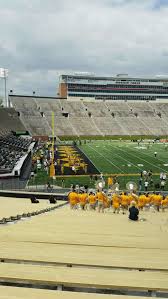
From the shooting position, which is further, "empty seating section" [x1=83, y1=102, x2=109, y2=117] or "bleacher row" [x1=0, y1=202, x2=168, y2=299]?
"empty seating section" [x1=83, y1=102, x2=109, y2=117]

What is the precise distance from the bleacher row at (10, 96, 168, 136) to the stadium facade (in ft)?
44.4

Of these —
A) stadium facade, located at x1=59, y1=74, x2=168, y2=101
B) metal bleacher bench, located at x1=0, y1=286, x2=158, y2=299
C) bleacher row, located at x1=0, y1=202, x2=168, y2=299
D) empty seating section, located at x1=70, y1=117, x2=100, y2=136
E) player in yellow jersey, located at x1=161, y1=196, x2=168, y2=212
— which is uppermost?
stadium facade, located at x1=59, y1=74, x2=168, y2=101

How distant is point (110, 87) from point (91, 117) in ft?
99.9

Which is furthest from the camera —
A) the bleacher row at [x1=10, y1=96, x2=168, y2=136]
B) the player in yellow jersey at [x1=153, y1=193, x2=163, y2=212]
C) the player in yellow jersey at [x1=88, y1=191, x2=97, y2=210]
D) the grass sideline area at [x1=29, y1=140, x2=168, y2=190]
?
the bleacher row at [x1=10, y1=96, x2=168, y2=136]

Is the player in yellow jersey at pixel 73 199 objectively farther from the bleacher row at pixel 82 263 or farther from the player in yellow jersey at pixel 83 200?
the bleacher row at pixel 82 263

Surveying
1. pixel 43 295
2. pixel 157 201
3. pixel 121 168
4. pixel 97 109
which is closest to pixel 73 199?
pixel 157 201

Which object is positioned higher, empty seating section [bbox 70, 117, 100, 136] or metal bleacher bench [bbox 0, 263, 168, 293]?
empty seating section [bbox 70, 117, 100, 136]

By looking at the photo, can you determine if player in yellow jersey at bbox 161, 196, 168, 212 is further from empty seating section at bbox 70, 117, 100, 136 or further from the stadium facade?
the stadium facade

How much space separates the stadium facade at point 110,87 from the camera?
11925 centimetres

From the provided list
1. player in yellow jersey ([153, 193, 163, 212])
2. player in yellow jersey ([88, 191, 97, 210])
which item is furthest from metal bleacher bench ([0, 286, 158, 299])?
player in yellow jersey ([153, 193, 163, 212])

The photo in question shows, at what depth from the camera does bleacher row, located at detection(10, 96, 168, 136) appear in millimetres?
85938

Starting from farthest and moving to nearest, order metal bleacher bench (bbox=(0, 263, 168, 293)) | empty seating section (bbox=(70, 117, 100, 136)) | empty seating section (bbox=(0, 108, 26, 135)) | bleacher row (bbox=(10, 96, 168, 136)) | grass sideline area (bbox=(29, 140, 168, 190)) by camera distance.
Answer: bleacher row (bbox=(10, 96, 168, 136))
empty seating section (bbox=(70, 117, 100, 136))
empty seating section (bbox=(0, 108, 26, 135))
grass sideline area (bbox=(29, 140, 168, 190))
metal bleacher bench (bbox=(0, 263, 168, 293))

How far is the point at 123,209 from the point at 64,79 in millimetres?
109476

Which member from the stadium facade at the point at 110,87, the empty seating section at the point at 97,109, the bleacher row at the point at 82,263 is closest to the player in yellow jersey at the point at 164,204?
the bleacher row at the point at 82,263
